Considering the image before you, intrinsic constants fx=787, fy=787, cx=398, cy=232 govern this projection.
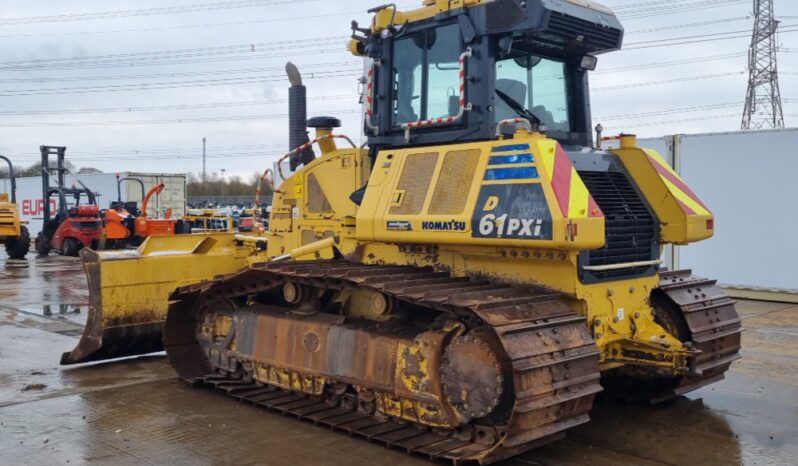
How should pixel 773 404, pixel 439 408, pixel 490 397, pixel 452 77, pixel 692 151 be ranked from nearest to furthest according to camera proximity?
1. pixel 490 397
2. pixel 439 408
3. pixel 452 77
4. pixel 773 404
5. pixel 692 151

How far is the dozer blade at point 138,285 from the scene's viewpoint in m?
8.12

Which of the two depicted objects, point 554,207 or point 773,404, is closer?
point 554,207

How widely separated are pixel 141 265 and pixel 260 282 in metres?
1.94

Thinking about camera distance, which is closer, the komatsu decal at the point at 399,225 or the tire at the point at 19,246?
the komatsu decal at the point at 399,225

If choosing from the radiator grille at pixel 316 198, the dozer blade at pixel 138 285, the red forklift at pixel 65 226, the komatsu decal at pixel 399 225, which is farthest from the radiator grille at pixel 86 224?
the komatsu decal at pixel 399 225

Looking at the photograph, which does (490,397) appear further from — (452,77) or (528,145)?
(452,77)

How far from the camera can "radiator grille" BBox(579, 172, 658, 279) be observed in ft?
19.8

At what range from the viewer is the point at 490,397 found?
5148 mm

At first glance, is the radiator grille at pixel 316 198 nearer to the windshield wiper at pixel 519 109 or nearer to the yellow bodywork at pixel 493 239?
the yellow bodywork at pixel 493 239

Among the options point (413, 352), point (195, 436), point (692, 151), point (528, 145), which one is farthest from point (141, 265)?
point (692, 151)

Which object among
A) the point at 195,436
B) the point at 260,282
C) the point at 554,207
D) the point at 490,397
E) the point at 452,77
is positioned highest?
the point at 452,77

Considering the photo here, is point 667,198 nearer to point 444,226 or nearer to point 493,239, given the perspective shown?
point 493,239

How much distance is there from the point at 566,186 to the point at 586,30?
181 cm

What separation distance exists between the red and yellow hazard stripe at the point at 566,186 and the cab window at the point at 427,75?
1.06 metres
